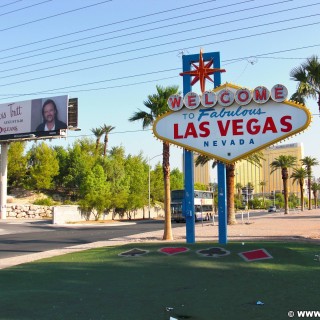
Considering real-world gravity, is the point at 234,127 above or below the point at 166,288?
above

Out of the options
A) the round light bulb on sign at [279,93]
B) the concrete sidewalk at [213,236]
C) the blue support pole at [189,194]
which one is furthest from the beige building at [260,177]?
the round light bulb on sign at [279,93]

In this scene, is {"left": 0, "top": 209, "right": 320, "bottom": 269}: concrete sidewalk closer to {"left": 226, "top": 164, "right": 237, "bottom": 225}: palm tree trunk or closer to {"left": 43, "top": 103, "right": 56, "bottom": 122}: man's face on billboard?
{"left": 226, "top": 164, "right": 237, "bottom": 225}: palm tree trunk

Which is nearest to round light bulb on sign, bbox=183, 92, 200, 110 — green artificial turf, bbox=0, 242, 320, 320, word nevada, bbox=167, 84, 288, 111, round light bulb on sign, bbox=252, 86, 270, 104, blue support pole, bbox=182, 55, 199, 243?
word nevada, bbox=167, 84, 288, 111

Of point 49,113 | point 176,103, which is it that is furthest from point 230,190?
point 49,113

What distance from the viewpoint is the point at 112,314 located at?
22.5ft

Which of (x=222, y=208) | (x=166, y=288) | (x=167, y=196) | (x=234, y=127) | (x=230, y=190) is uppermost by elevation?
Result: (x=234, y=127)

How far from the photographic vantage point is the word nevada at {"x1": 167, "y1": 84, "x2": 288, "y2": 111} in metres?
13.9

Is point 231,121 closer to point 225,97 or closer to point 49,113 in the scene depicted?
point 225,97

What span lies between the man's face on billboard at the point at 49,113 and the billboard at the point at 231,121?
35.3 m

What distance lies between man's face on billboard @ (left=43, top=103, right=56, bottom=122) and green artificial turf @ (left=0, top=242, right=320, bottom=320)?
38172mm

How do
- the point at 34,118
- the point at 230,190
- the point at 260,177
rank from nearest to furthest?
the point at 230,190
the point at 34,118
the point at 260,177

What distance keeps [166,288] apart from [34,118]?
44219 millimetres

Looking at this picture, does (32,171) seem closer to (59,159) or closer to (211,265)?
(59,159)

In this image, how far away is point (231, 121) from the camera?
47.5 ft
